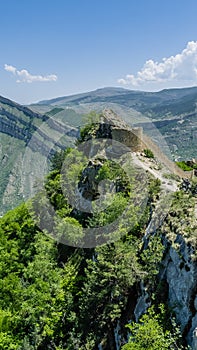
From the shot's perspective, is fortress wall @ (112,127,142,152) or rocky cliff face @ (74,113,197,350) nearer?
rocky cliff face @ (74,113,197,350)

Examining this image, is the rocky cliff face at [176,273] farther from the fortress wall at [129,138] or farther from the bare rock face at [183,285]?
the fortress wall at [129,138]

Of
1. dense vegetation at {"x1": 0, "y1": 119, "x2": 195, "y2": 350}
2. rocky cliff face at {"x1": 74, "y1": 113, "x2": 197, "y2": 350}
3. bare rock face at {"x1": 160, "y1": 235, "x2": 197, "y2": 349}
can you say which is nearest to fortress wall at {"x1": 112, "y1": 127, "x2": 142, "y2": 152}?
dense vegetation at {"x1": 0, "y1": 119, "x2": 195, "y2": 350}

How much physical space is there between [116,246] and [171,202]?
6278 millimetres

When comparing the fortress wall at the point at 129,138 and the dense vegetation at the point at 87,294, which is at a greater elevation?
the fortress wall at the point at 129,138

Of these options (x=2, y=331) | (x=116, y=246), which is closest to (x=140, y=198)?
(x=116, y=246)

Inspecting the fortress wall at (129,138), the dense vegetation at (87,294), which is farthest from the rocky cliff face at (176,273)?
the fortress wall at (129,138)

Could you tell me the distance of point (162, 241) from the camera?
2750 centimetres

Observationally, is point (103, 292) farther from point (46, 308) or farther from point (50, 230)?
point (50, 230)

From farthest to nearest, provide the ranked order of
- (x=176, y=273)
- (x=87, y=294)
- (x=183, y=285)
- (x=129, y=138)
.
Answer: (x=129, y=138) < (x=87, y=294) < (x=176, y=273) < (x=183, y=285)

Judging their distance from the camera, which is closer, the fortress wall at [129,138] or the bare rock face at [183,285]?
the bare rock face at [183,285]

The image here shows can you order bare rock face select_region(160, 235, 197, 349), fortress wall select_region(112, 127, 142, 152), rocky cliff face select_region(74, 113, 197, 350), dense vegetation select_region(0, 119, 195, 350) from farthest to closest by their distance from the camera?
fortress wall select_region(112, 127, 142, 152)
dense vegetation select_region(0, 119, 195, 350)
rocky cliff face select_region(74, 113, 197, 350)
bare rock face select_region(160, 235, 197, 349)

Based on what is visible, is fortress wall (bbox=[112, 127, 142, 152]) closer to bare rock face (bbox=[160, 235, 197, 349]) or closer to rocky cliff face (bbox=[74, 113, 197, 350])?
rocky cliff face (bbox=[74, 113, 197, 350])

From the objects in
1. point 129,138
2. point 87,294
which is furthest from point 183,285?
point 129,138

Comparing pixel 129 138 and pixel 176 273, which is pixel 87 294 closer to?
Result: pixel 176 273
